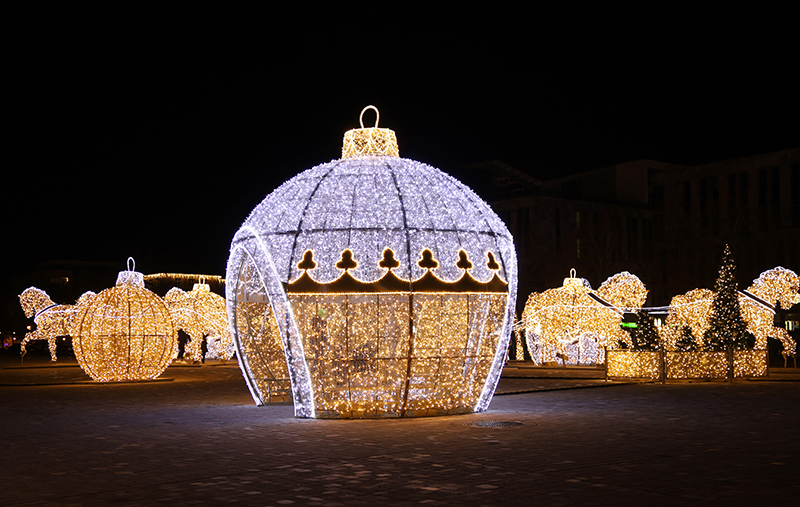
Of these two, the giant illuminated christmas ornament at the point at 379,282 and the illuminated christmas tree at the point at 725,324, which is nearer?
the giant illuminated christmas ornament at the point at 379,282

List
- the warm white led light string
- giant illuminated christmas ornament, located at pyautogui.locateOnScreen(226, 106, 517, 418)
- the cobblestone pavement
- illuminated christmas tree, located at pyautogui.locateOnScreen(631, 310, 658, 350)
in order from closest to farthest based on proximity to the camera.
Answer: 1. the cobblestone pavement
2. giant illuminated christmas ornament, located at pyautogui.locateOnScreen(226, 106, 517, 418)
3. the warm white led light string
4. illuminated christmas tree, located at pyautogui.locateOnScreen(631, 310, 658, 350)

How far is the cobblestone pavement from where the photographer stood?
6.90 m

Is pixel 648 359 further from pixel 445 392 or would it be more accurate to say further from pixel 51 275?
pixel 51 275

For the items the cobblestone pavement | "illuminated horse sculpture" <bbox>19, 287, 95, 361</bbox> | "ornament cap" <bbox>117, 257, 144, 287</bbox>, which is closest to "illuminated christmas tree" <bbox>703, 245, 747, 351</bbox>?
the cobblestone pavement

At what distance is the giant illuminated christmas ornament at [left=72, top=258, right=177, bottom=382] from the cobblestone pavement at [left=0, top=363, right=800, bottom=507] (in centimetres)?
622

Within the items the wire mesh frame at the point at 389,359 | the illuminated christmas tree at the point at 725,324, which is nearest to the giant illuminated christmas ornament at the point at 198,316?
the illuminated christmas tree at the point at 725,324

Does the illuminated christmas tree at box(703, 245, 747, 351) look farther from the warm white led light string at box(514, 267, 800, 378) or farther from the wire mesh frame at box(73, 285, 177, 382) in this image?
the wire mesh frame at box(73, 285, 177, 382)

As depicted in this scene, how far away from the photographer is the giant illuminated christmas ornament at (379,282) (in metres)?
12.2

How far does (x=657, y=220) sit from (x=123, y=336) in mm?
40957

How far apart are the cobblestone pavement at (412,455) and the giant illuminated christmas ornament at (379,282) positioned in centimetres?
55

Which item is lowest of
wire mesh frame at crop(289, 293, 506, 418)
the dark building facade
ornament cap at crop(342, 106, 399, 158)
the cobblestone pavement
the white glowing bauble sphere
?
the cobblestone pavement

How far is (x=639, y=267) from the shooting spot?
166 feet

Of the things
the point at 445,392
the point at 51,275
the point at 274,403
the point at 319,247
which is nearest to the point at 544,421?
the point at 445,392

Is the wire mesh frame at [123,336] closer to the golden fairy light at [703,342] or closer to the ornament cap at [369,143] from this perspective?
the ornament cap at [369,143]
